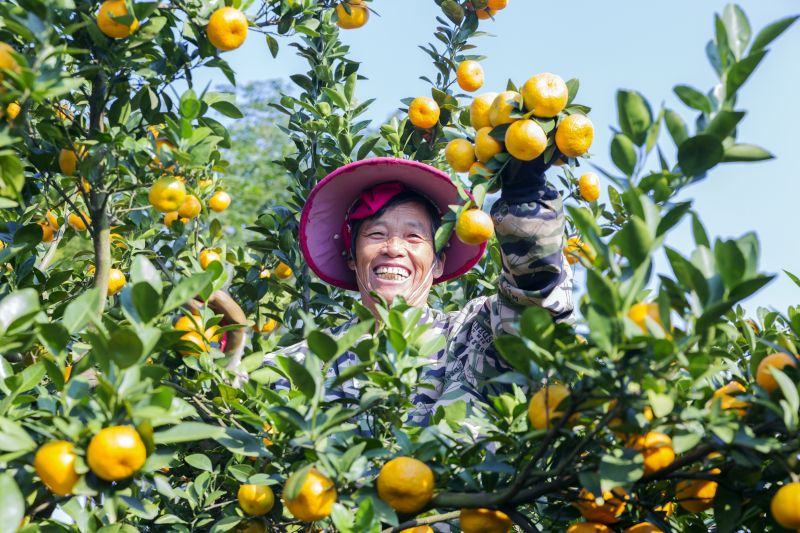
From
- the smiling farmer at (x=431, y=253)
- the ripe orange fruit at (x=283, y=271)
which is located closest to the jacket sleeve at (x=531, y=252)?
the smiling farmer at (x=431, y=253)

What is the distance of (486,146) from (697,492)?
785 millimetres

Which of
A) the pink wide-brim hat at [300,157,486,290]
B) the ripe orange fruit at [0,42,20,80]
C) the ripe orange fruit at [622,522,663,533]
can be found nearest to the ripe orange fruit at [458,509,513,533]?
the ripe orange fruit at [622,522,663,533]

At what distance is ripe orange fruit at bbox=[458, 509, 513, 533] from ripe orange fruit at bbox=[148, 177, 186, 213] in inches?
37.0

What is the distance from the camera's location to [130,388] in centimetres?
128

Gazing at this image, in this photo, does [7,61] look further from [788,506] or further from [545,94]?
[788,506]

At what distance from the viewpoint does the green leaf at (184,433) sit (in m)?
1.33

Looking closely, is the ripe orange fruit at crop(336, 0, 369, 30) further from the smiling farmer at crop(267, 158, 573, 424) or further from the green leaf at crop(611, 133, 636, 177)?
the green leaf at crop(611, 133, 636, 177)

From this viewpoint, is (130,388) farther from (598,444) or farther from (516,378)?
(598,444)

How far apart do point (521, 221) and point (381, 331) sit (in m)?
0.55

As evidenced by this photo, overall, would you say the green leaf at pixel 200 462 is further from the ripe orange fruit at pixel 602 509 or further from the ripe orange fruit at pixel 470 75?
the ripe orange fruit at pixel 470 75

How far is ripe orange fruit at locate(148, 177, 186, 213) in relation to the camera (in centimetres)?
188

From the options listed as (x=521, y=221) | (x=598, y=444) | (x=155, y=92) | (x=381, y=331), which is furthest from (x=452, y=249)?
(x=598, y=444)

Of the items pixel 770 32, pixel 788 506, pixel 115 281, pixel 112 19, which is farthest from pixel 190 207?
pixel 788 506

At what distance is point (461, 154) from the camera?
1884 millimetres
